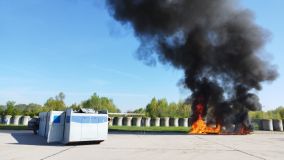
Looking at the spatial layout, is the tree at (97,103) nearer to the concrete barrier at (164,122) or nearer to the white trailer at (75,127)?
the concrete barrier at (164,122)

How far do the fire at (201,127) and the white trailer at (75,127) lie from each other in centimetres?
1475

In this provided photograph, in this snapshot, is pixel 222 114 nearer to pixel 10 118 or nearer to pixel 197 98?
pixel 197 98

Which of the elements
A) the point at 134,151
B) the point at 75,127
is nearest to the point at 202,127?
the point at 75,127

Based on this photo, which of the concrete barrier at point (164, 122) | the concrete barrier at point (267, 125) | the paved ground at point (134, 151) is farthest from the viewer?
the concrete barrier at point (164, 122)

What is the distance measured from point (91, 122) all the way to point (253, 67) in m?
20.5

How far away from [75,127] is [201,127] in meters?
18.0

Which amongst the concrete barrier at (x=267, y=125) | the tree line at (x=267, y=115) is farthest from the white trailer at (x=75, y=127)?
the tree line at (x=267, y=115)

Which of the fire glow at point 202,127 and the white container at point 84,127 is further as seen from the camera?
the fire glow at point 202,127

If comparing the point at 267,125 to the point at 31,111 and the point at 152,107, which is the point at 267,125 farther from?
the point at 152,107

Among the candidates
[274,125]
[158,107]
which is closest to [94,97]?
A: [158,107]

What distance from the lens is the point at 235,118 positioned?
31.3 m

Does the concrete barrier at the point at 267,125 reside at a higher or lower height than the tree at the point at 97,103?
lower

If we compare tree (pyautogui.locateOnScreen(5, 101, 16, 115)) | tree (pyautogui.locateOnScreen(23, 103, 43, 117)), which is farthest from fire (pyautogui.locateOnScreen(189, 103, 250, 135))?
tree (pyautogui.locateOnScreen(5, 101, 16, 115))

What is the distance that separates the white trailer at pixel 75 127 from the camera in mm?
16219
